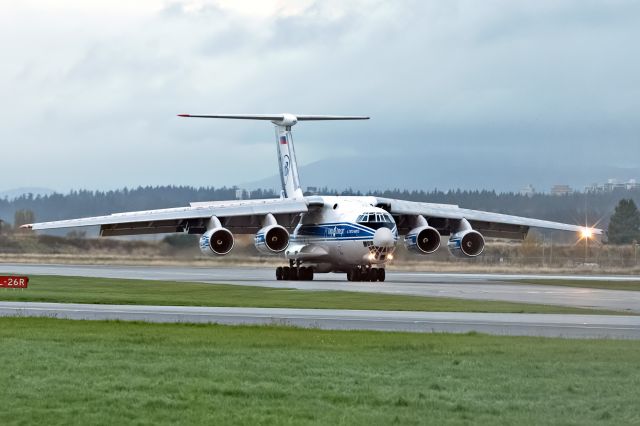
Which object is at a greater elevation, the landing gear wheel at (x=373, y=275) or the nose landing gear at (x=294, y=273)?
the nose landing gear at (x=294, y=273)

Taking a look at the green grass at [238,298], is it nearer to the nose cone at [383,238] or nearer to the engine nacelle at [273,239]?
the engine nacelle at [273,239]

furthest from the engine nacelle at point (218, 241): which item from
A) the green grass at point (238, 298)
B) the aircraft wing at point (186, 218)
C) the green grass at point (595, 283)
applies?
the green grass at point (595, 283)

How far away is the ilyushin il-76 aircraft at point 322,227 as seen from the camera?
44.8 metres

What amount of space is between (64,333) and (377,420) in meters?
9.17

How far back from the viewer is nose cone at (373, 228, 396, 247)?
43812 mm

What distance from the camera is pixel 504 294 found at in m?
35.2

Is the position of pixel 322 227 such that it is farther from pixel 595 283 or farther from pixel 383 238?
pixel 595 283

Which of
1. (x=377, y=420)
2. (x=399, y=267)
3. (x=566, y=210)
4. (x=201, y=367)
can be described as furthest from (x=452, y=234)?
(x=566, y=210)

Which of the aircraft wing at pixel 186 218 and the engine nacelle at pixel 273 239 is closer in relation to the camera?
the engine nacelle at pixel 273 239

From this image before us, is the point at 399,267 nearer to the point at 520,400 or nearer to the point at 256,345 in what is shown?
the point at 256,345

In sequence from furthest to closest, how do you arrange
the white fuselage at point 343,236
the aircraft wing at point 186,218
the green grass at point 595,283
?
the aircraft wing at point 186,218, the white fuselage at point 343,236, the green grass at point 595,283

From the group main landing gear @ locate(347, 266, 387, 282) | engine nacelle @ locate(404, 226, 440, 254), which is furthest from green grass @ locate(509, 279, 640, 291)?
main landing gear @ locate(347, 266, 387, 282)

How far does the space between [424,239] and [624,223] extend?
177 ft

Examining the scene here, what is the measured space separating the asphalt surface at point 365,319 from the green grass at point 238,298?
1618mm
